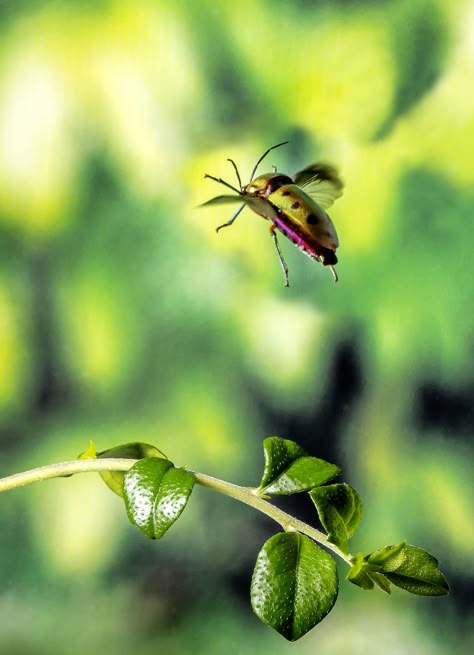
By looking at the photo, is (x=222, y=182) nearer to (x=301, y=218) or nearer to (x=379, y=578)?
(x=301, y=218)

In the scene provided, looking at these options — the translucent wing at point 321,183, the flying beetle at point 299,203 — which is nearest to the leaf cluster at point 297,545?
the flying beetle at point 299,203

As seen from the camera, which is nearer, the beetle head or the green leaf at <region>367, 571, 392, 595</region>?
the green leaf at <region>367, 571, 392, 595</region>

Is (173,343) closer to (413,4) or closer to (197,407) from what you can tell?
(197,407)

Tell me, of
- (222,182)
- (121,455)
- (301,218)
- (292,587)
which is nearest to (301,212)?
(301,218)

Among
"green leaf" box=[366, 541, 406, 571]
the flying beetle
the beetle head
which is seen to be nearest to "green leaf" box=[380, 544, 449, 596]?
"green leaf" box=[366, 541, 406, 571]

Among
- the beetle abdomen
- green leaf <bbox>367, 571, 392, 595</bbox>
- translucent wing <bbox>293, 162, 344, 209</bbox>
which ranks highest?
translucent wing <bbox>293, 162, 344, 209</bbox>

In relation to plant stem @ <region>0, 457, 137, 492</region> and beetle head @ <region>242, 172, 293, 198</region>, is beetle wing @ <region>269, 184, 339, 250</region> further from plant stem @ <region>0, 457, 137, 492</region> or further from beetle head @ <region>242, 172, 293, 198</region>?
plant stem @ <region>0, 457, 137, 492</region>
